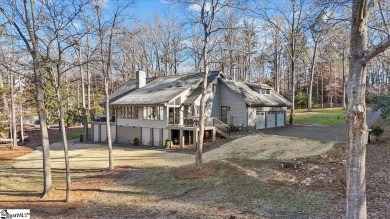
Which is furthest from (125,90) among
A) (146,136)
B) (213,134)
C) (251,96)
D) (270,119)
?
(270,119)

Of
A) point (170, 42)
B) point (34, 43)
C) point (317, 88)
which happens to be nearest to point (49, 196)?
point (34, 43)

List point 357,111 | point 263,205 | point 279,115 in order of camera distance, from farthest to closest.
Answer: point 279,115, point 263,205, point 357,111

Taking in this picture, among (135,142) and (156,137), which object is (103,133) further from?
(156,137)

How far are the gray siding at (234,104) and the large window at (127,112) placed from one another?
8.68 meters

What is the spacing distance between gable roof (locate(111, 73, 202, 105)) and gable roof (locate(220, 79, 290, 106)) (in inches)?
140

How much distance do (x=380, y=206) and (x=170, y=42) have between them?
136 feet

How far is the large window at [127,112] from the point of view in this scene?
29080mm

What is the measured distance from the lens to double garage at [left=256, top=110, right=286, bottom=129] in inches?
1171

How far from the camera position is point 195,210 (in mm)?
9445

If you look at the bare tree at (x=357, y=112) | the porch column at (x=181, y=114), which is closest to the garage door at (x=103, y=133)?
the porch column at (x=181, y=114)

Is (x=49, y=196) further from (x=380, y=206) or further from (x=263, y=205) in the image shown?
(x=380, y=206)

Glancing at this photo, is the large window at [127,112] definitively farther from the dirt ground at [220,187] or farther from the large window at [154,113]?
the dirt ground at [220,187]

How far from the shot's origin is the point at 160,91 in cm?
2894

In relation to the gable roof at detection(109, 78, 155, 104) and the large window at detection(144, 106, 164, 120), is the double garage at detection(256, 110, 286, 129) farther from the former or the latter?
the gable roof at detection(109, 78, 155, 104)
